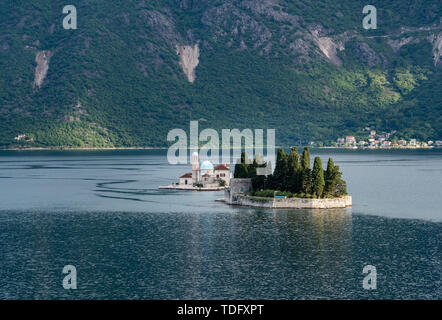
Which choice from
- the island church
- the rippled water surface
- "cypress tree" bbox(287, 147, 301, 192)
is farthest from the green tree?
the island church

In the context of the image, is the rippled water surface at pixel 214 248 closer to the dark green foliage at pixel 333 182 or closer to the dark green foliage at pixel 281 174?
the dark green foliage at pixel 333 182

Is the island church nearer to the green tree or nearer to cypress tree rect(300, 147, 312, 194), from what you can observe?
the green tree

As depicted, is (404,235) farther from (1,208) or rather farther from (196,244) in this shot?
(1,208)

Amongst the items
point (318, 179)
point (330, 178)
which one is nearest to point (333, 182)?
point (330, 178)

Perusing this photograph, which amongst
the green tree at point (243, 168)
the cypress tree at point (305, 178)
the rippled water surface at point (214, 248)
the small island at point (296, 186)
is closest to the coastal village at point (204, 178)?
the rippled water surface at point (214, 248)

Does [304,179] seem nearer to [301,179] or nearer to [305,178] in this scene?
[305,178]
